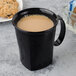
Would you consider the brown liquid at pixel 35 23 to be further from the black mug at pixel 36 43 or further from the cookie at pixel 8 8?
the cookie at pixel 8 8

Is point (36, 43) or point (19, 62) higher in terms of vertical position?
point (36, 43)

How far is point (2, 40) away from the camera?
0.65 metres

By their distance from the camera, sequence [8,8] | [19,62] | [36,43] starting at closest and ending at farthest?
[36,43], [19,62], [8,8]

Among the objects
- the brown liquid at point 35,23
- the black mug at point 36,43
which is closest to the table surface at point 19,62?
the black mug at point 36,43

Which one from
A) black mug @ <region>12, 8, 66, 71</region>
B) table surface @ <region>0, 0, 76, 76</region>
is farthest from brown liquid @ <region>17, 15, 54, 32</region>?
table surface @ <region>0, 0, 76, 76</region>

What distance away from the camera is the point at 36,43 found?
473 mm

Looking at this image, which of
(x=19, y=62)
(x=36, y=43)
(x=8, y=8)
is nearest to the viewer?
(x=36, y=43)

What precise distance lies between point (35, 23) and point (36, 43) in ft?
0.18

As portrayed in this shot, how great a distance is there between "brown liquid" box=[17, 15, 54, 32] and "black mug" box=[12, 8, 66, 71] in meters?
0.01

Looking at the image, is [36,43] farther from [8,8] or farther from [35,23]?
[8,8]

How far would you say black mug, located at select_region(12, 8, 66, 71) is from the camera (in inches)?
Answer: 18.1

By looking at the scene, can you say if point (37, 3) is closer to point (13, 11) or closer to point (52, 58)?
point (13, 11)

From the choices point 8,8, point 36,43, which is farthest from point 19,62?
point 8,8

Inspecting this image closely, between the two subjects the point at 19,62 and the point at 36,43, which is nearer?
the point at 36,43
